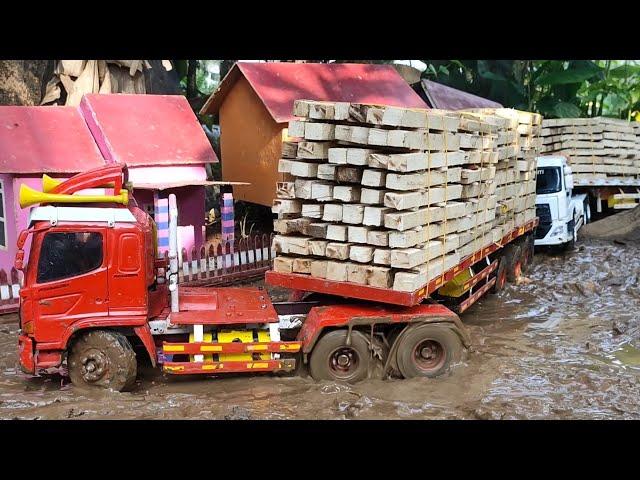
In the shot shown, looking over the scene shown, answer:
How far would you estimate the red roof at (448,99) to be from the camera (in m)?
19.0

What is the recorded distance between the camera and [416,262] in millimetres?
7609

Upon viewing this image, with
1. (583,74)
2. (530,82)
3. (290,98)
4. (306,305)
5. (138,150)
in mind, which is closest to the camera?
(306,305)

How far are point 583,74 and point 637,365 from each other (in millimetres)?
12774

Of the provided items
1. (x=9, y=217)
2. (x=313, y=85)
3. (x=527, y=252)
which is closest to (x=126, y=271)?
(x=9, y=217)

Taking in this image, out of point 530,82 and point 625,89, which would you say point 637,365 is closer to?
point 530,82

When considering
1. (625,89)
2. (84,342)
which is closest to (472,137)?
(84,342)

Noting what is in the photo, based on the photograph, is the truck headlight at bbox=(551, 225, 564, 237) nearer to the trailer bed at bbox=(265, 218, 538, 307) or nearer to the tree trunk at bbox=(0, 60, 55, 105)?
the trailer bed at bbox=(265, 218, 538, 307)

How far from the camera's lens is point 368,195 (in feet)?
24.8

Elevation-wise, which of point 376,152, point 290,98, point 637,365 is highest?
point 290,98

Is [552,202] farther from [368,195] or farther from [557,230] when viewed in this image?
[368,195]

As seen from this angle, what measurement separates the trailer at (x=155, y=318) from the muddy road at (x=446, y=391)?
0.28m

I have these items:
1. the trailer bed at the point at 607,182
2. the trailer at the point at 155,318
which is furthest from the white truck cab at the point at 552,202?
the trailer at the point at 155,318

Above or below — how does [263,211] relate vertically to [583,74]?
below

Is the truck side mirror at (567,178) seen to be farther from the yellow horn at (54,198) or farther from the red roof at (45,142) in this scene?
the yellow horn at (54,198)
